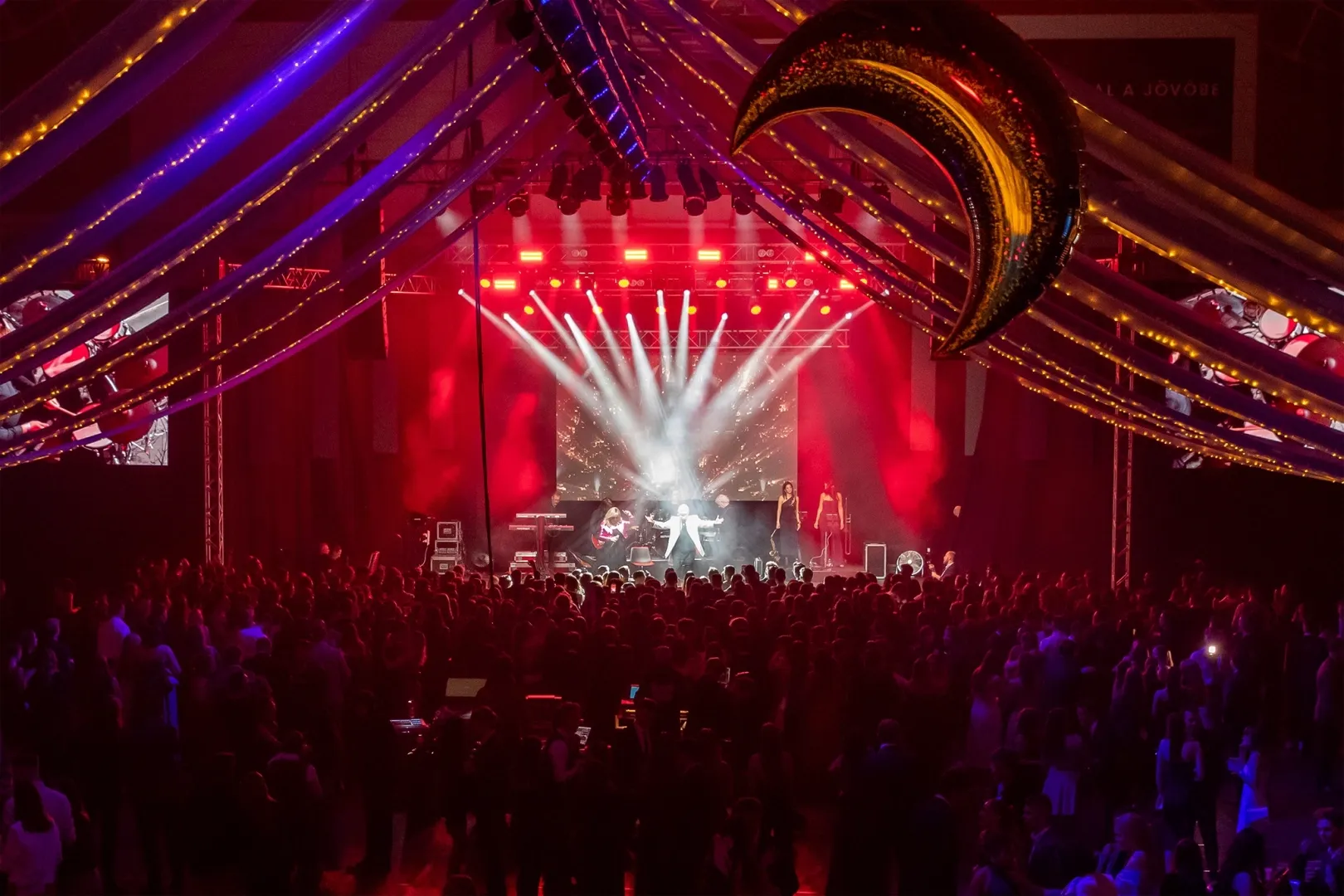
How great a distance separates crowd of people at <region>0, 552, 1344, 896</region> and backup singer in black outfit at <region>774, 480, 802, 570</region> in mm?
8059

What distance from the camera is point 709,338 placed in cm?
1767

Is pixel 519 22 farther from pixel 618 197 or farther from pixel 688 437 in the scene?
pixel 688 437

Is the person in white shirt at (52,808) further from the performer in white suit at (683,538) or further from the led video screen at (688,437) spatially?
the led video screen at (688,437)

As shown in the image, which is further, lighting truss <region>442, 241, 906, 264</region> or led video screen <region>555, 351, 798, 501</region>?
led video screen <region>555, 351, 798, 501</region>

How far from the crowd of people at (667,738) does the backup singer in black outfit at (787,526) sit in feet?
26.4

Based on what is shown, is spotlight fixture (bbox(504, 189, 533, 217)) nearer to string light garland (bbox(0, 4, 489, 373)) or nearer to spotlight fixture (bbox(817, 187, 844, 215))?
spotlight fixture (bbox(817, 187, 844, 215))

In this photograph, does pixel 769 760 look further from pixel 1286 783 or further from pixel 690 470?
pixel 690 470

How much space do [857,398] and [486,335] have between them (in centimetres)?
582

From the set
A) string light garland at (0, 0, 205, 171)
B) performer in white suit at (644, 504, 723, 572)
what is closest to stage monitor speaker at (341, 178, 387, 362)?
string light garland at (0, 0, 205, 171)

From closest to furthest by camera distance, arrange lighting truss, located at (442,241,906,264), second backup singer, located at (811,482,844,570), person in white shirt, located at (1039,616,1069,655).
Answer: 1. person in white shirt, located at (1039,616,1069,655)
2. lighting truss, located at (442,241,906,264)
3. second backup singer, located at (811,482,844,570)

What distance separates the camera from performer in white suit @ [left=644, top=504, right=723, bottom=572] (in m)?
17.2

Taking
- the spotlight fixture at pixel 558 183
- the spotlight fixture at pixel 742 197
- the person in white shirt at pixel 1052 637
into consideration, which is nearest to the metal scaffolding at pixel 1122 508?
the person in white shirt at pixel 1052 637

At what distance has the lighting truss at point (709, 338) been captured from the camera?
56.5ft

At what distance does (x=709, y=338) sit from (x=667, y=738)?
13.0 meters
